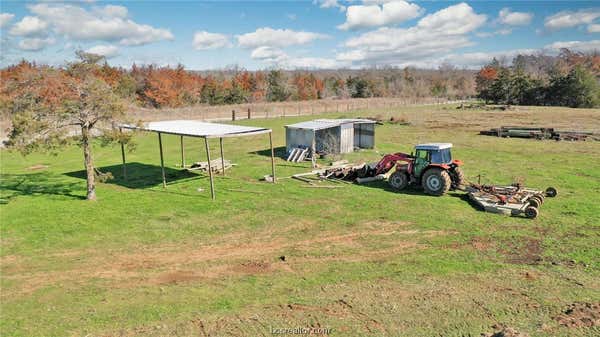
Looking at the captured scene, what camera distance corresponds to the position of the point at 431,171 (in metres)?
17.3

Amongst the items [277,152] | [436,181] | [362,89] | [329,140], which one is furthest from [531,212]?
[362,89]

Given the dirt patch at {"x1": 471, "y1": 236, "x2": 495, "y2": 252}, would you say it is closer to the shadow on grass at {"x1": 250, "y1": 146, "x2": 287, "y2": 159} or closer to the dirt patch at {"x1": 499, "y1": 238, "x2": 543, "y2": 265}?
the dirt patch at {"x1": 499, "y1": 238, "x2": 543, "y2": 265}

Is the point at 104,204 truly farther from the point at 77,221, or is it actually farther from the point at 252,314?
the point at 252,314

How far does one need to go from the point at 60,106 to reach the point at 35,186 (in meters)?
6.69

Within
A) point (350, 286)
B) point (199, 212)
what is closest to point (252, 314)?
point (350, 286)

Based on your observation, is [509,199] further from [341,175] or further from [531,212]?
[341,175]

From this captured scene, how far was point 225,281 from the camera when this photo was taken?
34.3 ft

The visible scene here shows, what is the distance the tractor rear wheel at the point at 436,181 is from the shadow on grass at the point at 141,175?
1165cm

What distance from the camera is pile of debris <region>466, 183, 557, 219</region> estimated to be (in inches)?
578

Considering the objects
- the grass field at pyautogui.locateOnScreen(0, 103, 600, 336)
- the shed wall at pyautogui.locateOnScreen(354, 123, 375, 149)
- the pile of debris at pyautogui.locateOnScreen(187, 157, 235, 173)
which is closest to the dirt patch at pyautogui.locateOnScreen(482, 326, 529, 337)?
the grass field at pyautogui.locateOnScreen(0, 103, 600, 336)

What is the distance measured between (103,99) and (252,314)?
1197 cm

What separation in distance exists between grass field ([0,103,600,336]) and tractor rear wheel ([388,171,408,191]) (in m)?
0.46

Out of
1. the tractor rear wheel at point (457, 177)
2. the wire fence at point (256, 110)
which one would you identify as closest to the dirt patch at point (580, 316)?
the tractor rear wheel at point (457, 177)

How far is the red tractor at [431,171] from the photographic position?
17094 mm
